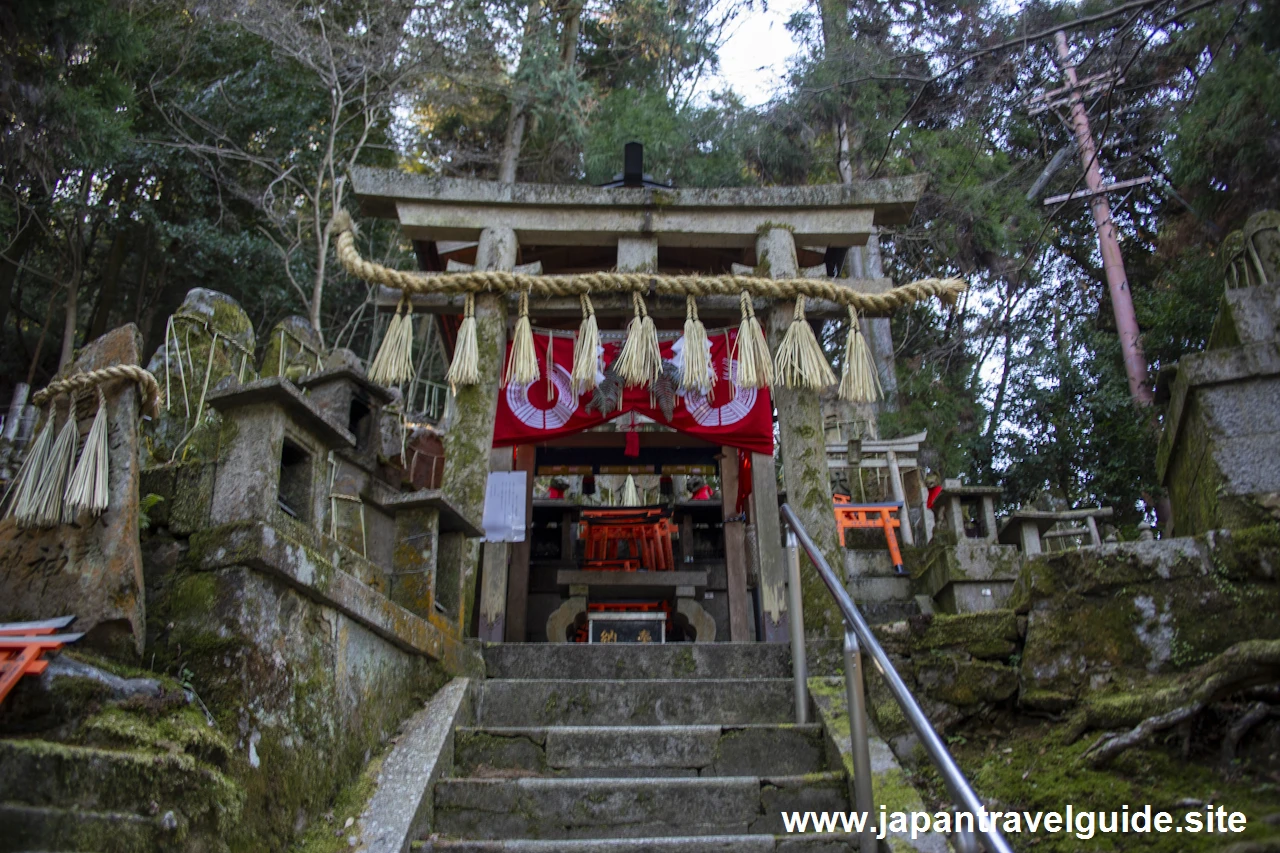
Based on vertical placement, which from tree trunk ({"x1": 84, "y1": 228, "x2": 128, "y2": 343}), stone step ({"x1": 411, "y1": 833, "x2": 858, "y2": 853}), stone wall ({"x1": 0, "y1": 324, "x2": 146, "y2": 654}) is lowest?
stone step ({"x1": 411, "y1": 833, "x2": 858, "y2": 853})

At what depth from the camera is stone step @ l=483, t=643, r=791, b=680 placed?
4734 mm

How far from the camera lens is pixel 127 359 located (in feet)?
10.4

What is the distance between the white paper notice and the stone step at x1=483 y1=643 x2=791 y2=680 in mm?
1649

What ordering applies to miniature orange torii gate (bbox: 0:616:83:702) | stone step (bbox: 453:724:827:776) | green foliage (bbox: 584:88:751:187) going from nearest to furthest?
1. miniature orange torii gate (bbox: 0:616:83:702)
2. stone step (bbox: 453:724:827:776)
3. green foliage (bbox: 584:88:751:187)

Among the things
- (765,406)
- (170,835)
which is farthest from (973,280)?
(170,835)

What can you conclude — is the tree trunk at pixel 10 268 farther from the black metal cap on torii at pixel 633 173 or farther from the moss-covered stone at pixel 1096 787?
the moss-covered stone at pixel 1096 787

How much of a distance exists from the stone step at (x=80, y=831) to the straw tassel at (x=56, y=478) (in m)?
1.09

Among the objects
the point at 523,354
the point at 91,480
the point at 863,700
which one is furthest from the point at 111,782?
the point at 523,354

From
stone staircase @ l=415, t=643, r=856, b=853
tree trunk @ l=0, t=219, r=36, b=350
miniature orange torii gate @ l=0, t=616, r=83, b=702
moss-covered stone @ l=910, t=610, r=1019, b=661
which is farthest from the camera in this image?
tree trunk @ l=0, t=219, r=36, b=350

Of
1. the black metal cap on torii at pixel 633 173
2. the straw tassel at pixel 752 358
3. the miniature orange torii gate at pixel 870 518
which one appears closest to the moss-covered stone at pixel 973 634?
the straw tassel at pixel 752 358

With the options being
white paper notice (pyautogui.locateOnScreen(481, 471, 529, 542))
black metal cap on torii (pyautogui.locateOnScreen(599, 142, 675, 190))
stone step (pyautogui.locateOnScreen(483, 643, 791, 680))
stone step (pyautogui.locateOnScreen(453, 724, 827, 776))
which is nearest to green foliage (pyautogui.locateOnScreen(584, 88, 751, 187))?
black metal cap on torii (pyautogui.locateOnScreen(599, 142, 675, 190))

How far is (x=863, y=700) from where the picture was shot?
3197 millimetres

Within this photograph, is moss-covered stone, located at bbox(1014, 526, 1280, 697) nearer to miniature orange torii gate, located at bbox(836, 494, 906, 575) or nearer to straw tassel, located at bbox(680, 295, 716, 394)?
straw tassel, located at bbox(680, 295, 716, 394)

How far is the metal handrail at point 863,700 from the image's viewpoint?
218cm
